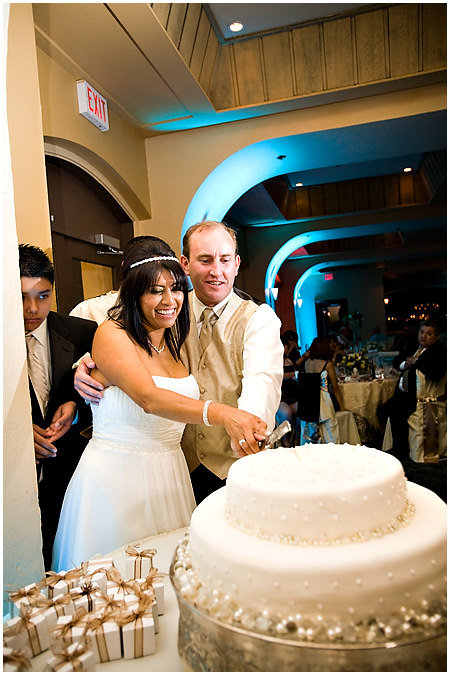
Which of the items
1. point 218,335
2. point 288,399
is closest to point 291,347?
point 288,399

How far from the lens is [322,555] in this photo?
28.9 inches

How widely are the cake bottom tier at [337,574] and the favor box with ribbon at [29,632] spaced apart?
0.36 metres

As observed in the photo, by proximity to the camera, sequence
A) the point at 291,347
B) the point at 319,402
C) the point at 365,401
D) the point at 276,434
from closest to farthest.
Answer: the point at 276,434
the point at 319,402
the point at 365,401
the point at 291,347

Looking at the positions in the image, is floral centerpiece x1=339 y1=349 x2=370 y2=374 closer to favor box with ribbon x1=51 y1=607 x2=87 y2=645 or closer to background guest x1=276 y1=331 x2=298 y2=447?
background guest x1=276 y1=331 x2=298 y2=447

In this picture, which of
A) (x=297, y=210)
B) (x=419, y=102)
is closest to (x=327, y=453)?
(x=419, y=102)

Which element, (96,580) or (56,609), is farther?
(96,580)

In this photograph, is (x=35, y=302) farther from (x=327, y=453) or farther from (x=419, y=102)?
(x=419, y=102)

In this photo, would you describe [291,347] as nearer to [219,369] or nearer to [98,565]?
[219,369]

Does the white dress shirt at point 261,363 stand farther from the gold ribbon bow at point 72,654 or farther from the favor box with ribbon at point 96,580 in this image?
the gold ribbon bow at point 72,654

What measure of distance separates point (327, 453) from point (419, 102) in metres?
3.31

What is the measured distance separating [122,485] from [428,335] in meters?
3.84

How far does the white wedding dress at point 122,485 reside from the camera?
1.66 meters

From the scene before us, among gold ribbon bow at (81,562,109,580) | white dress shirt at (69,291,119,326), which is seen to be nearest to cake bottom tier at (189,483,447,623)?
gold ribbon bow at (81,562,109,580)

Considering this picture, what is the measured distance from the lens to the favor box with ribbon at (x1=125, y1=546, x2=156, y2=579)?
44.5 inches
